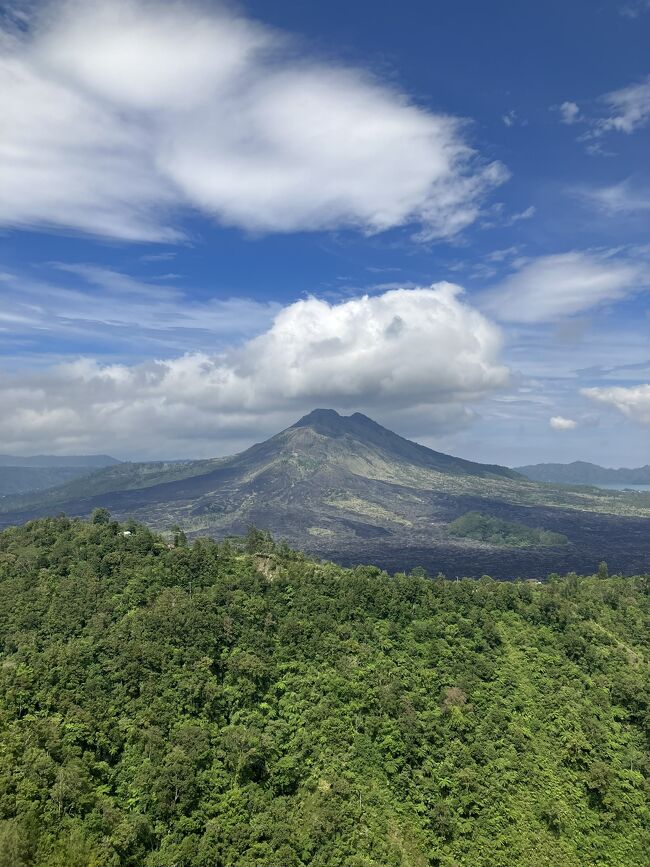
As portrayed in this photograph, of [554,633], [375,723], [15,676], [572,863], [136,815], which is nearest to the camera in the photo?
[136,815]

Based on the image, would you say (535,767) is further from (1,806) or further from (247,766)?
(1,806)

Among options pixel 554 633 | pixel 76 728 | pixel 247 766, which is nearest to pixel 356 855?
pixel 247 766

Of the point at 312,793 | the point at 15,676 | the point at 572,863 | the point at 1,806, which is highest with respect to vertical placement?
the point at 15,676

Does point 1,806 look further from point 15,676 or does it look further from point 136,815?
point 15,676

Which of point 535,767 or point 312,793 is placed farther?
point 535,767

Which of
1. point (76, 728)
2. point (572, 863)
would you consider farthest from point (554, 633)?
point (76, 728)

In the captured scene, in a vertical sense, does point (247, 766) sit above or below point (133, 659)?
below

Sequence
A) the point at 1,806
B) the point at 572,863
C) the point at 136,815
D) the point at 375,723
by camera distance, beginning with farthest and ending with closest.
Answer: the point at 375,723 → the point at 572,863 → the point at 136,815 → the point at 1,806
